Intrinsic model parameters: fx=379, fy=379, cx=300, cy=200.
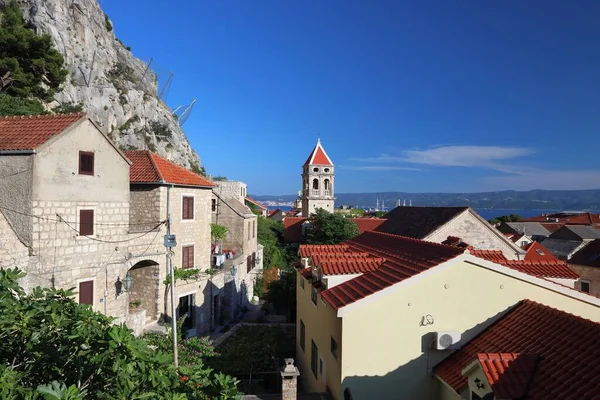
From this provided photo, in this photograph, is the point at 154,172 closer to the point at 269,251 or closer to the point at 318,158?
→ the point at 269,251

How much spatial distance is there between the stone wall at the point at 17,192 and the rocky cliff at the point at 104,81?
36.3m

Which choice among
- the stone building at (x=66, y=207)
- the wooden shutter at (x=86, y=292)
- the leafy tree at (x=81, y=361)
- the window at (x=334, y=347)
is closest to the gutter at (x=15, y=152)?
the stone building at (x=66, y=207)

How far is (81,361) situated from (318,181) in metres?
66.6

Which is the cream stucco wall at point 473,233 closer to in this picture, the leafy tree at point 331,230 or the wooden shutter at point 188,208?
the wooden shutter at point 188,208

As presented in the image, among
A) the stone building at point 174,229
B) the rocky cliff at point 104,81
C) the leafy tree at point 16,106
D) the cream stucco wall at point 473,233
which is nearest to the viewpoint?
the stone building at point 174,229

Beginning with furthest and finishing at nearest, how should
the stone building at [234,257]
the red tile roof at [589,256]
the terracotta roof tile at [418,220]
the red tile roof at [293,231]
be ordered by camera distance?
the red tile roof at [293,231]
the red tile roof at [589,256]
the stone building at [234,257]
the terracotta roof tile at [418,220]

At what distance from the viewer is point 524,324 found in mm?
9305

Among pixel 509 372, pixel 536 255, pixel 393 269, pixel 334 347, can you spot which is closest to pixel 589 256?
pixel 536 255

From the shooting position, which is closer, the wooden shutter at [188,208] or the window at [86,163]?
the window at [86,163]

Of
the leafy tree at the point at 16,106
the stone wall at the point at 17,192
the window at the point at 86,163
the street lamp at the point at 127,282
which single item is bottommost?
the street lamp at the point at 127,282

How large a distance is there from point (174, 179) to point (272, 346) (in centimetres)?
1064

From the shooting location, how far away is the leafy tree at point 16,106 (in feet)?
88.7

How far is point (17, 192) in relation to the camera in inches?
570

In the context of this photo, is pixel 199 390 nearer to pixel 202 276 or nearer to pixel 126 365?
pixel 126 365
